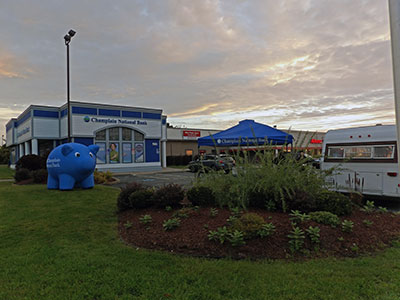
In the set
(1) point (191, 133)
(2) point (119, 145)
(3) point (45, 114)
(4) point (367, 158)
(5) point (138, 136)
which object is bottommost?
(4) point (367, 158)

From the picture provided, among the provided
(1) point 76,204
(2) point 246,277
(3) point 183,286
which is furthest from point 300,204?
(1) point 76,204

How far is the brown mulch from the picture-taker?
14.1 feet

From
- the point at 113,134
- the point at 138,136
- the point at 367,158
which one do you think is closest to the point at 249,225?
the point at 367,158

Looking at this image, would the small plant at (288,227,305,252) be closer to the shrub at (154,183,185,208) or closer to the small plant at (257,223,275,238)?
the small plant at (257,223,275,238)

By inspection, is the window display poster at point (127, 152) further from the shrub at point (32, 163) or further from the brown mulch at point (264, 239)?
the brown mulch at point (264, 239)

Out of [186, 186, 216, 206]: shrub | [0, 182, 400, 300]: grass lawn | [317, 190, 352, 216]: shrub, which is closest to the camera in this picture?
[0, 182, 400, 300]: grass lawn

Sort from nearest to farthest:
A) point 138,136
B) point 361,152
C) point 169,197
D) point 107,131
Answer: point 169,197 < point 361,152 < point 107,131 < point 138,136

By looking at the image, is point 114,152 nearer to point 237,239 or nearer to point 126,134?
point 126,134

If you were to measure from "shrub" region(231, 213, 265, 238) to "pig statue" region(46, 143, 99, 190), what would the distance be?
8.36 meters

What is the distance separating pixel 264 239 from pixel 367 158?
20.1 feet

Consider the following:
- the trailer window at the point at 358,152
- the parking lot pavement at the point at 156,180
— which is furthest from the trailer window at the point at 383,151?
the parking lot pavement at the point at 156,180

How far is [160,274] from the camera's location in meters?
3.61

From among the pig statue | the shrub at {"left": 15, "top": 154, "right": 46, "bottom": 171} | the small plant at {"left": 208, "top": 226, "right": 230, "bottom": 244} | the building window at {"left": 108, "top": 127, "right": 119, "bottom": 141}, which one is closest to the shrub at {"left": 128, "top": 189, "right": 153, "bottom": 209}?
the small plant at {"left": 208, "top": 226, "right": 230, "bottom": 244}

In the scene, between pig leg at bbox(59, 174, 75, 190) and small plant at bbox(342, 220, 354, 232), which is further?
pig leg at bbox(59, 174, 75, 190)
